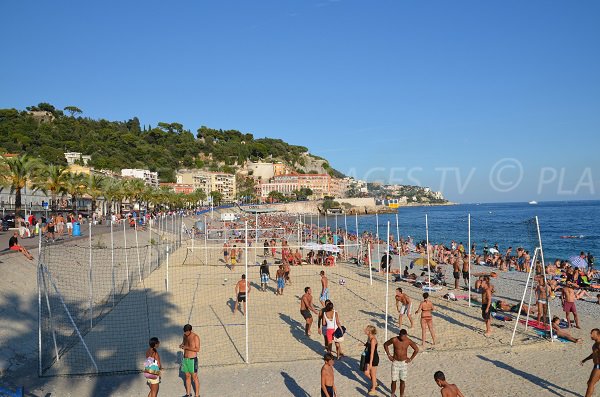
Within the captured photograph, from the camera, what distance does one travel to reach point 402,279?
1688 cm

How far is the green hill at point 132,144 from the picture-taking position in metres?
88.6

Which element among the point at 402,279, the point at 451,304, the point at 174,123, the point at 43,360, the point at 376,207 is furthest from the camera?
the point at 174,123

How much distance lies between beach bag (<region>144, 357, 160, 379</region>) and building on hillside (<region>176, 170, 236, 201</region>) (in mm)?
104218

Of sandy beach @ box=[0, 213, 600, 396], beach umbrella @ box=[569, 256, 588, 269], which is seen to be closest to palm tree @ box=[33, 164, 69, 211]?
sandy beach @ box=[0, 213, 600, 396]

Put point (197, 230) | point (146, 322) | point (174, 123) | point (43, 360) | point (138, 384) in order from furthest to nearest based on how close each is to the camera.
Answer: point (174, 123) < point (197, 230) < point (146, 322) < point (43, 360) < point (138, 384)

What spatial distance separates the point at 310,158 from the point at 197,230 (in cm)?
14516

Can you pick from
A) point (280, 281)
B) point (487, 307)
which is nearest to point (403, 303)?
point (487, 307)

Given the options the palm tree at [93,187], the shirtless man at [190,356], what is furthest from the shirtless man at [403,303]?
the palm tree at [93,187]

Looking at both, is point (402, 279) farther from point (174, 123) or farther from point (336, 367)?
point (174, 123)

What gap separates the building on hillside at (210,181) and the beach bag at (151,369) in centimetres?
10422

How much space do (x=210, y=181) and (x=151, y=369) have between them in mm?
115435

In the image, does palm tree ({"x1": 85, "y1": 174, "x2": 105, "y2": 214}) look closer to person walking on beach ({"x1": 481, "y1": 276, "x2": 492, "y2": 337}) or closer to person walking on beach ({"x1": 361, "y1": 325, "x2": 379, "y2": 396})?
person walking on beach ({"x1": 481, "y1": 276, "x2": 492, "y2": 337})

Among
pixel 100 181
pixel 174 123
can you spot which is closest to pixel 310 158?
pixel 174 123

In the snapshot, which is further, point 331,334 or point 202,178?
point 202,178
